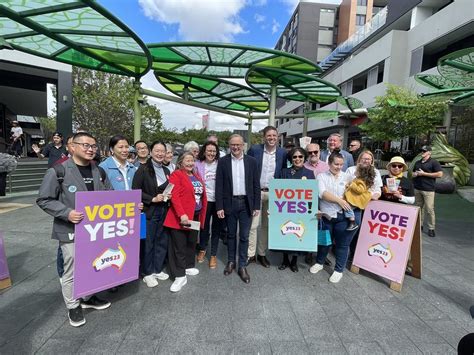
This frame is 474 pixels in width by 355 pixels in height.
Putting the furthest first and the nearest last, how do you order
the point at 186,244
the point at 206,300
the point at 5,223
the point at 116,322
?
the point at 5,223 < the point at 186,244 < the point at 206,300 < the point at 116,322

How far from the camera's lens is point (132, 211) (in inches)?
112

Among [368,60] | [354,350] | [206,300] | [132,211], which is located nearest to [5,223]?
[132,211]

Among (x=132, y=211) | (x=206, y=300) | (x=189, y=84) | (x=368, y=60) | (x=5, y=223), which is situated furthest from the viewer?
(x=368, y=60)

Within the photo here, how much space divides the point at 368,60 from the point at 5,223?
25.6 m

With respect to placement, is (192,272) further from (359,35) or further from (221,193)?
(359,35)

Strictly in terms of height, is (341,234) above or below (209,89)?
below

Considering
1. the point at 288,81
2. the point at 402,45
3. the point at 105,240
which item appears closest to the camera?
the point at 105,240

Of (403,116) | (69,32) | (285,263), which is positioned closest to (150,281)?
(285,263)

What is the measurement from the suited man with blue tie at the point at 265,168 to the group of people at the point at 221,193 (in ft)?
0.05

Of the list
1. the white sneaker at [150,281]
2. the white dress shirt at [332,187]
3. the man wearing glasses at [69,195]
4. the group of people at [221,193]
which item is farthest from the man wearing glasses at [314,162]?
the man wearing glasses at [69,195]

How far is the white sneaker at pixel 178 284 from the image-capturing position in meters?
3.20

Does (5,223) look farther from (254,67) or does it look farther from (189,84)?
(189,84)

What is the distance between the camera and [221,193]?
3.56m

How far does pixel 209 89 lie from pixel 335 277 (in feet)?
31.5
